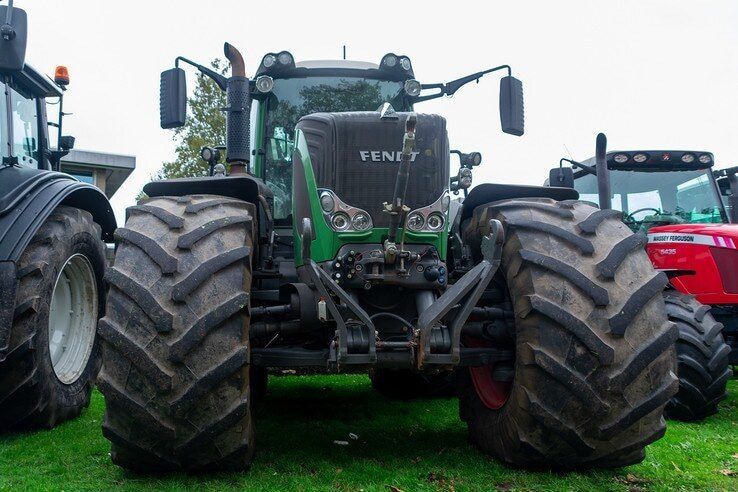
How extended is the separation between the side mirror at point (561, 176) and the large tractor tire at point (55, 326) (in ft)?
14.2

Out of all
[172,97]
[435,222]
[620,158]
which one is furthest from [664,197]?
[172,97]

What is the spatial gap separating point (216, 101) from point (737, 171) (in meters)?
19.1

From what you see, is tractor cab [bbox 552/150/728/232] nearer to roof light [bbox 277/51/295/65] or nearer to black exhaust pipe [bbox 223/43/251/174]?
roof light [bbox 277/51/295/65]

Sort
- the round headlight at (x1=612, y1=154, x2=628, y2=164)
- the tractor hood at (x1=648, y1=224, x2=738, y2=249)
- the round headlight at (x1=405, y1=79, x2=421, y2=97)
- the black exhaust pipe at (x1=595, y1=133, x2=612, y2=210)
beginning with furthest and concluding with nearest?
the round headlight at (x1=612, y1=154, x2=628, y2=164) < the black exhaust pipe at (x1=595, y1=133, x2=612, y2=210) < the tractor hood at (x1=648, y1=224, x2=738, y2=249) < the round headlight at (x1=405, y1=79, x2=421, y2=97)

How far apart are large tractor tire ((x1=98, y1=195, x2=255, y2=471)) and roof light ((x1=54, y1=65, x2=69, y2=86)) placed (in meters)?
3.41

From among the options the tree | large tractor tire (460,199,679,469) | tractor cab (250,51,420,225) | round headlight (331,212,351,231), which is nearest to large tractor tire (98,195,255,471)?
round headlight (331,212,351,231)

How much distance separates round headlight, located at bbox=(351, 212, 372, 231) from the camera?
397 cm

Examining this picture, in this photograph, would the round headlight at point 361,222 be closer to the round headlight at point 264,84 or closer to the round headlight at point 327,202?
the round headlight at point 327,202

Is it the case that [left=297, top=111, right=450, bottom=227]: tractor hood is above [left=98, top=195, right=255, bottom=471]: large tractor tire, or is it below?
above

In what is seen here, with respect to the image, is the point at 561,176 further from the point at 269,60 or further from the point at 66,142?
the point at 66,142

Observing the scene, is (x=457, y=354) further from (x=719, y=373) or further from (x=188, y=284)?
(x=719, y=373)

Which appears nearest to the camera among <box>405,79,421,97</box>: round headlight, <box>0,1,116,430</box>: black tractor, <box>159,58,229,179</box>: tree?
<box>0,1,116,430</box>: black tractor

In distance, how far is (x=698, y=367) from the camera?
5594 mm

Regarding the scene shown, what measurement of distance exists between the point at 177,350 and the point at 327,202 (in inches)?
49.0
